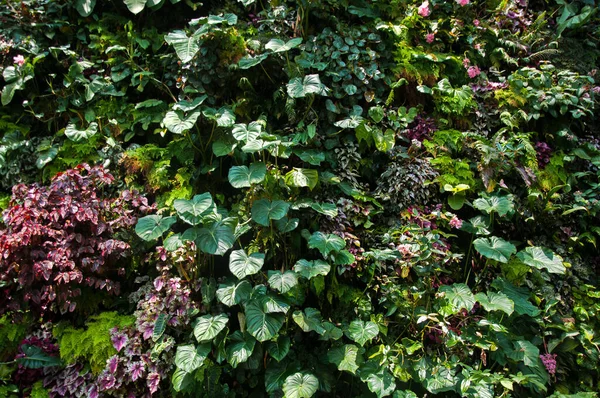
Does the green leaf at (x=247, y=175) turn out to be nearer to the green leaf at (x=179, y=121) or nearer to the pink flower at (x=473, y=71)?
the green leaf at (x=179, y=121)

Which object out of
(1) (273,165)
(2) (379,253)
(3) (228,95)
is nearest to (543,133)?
(2) (379,253)

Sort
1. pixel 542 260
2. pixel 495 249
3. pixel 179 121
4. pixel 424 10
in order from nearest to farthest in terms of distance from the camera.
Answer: pixel 495 249 → pixel 542 260 → pixel 179 121 → pixel 424 10

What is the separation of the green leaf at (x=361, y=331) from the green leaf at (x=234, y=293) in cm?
67

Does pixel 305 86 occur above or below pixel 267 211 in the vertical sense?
above

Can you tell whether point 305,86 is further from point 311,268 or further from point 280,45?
point 311,268

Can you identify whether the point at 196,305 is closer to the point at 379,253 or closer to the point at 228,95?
the point at 379,253

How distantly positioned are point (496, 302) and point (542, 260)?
497mm

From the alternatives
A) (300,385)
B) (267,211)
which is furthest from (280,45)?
(300,385)

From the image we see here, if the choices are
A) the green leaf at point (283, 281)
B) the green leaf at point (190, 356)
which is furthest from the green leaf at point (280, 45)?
the green leaf at point (190, 356)

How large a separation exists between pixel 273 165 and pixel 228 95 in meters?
0.86

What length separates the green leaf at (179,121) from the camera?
3.29m

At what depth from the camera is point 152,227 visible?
9.50 ft

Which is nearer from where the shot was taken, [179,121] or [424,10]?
[179,121]

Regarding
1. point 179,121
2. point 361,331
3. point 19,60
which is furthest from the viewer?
point 19,60
